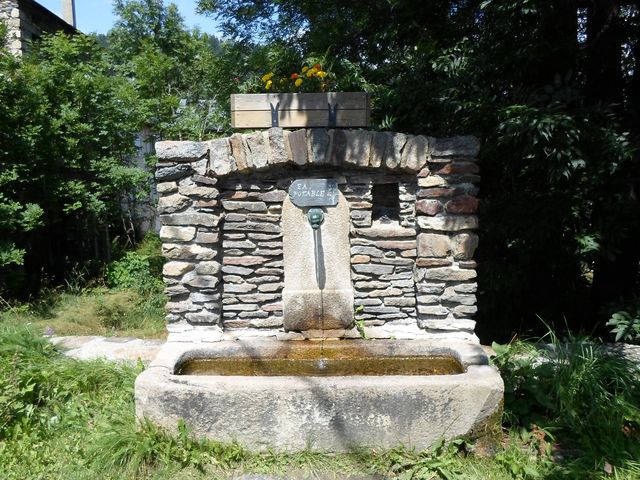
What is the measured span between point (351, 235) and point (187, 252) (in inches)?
47.3

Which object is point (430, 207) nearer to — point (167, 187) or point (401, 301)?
point (401, 301)

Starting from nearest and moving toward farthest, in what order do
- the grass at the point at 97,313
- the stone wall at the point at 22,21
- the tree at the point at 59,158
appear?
the grass at the point at 97,313
the tree at the point at 59,158
the stone wall at the point at 22,21

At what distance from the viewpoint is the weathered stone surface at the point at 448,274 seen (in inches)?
145

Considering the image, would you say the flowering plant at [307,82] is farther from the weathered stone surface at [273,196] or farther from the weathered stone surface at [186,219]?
the weathered stone surface at [186,219]

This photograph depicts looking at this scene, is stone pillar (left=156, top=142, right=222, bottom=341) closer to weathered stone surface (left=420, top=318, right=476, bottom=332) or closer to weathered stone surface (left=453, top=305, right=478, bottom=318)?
weathered stone surface (left=420, top=318, right=476, bottom=332)

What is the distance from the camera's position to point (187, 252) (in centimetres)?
370

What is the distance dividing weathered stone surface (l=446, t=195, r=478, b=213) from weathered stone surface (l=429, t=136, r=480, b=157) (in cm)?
A: 30

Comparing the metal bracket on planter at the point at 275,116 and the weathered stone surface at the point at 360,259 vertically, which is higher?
the metal bracket on planter at the point at 275,116

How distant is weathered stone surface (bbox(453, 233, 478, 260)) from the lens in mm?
3652

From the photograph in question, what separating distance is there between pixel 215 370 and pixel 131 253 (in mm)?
4287

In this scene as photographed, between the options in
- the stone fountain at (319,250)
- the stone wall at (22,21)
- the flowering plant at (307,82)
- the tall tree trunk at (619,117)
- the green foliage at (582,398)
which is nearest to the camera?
the green foliage at (582,398)

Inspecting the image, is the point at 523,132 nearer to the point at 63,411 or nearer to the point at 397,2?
the point at 397,2

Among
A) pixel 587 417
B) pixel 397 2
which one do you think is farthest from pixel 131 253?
pixel 587 417

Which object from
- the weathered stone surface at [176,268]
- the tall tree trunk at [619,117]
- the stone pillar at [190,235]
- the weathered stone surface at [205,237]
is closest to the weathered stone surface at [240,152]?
the stone pillar at [190,235]
